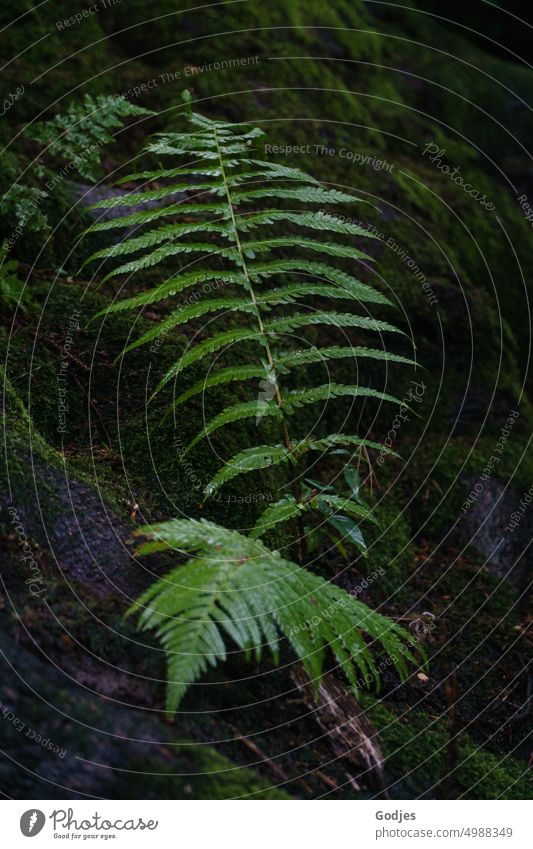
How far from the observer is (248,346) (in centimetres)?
333

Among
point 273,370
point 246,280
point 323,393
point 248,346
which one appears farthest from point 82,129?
point 323,393

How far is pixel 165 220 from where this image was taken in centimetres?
369

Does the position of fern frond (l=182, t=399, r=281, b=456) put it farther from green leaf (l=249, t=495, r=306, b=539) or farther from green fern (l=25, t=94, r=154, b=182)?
green fern (l=25, t=94, r=154, b=182)

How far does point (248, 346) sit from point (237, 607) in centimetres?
169

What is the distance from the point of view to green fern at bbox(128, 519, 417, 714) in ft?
5.75

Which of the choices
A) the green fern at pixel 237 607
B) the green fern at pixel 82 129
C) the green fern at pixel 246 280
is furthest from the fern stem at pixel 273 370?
the green fern at pixel 82 129

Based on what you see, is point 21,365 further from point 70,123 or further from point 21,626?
point 70,123

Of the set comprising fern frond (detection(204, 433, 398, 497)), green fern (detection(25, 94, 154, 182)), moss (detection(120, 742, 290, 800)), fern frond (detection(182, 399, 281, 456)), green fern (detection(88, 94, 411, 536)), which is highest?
green fern (detection(25, 94, 154, 182))

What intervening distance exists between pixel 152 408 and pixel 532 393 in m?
2.67

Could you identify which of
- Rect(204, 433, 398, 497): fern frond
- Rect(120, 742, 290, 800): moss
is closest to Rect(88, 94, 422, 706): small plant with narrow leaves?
Rect(204, 433, 398, 497): fern frond

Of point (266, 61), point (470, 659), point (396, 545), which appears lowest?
point (470, 659)

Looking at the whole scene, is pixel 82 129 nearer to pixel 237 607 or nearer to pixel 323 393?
pixel 323 393

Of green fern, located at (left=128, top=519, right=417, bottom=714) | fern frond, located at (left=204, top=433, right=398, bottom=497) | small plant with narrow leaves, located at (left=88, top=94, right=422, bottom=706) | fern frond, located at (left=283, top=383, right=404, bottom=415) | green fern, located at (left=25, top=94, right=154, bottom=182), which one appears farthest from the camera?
green fern, located at (left=25, top=94, right=154, bottom=182)
